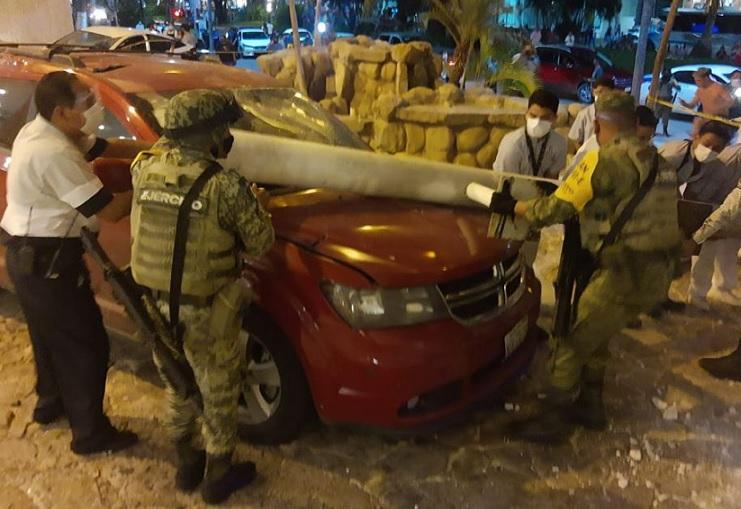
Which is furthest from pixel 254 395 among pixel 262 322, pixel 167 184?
pixel 167 184

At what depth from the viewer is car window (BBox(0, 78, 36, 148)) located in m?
4.06

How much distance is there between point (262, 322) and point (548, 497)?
1.53 metres

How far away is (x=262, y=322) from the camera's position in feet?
10.2

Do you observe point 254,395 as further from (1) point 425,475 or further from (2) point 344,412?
(1) point 425,475

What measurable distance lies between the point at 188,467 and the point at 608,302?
6.92 feet

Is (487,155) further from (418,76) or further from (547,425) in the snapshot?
(547,425)

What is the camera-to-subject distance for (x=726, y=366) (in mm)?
4281

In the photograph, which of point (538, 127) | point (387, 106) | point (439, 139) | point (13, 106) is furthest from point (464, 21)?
point (13, 106)

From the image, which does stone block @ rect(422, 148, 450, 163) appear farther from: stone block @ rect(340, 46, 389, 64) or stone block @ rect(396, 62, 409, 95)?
stone block @ rect(340, 46, 389, 64)

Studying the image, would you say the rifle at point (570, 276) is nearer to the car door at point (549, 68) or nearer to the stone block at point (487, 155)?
the stone block at point (487, 155)

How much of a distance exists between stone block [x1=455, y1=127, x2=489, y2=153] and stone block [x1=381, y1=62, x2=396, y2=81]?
84.3 inches

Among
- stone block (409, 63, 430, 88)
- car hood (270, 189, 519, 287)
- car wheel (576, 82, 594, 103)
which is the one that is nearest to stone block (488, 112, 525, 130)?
stone block (409, 63, 430, 88)

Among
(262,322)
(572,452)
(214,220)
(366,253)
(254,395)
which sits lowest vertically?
(572,452)

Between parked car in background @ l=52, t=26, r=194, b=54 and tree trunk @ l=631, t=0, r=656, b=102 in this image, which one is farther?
parked car in background @ l=52, t=26, r=194, b=54
